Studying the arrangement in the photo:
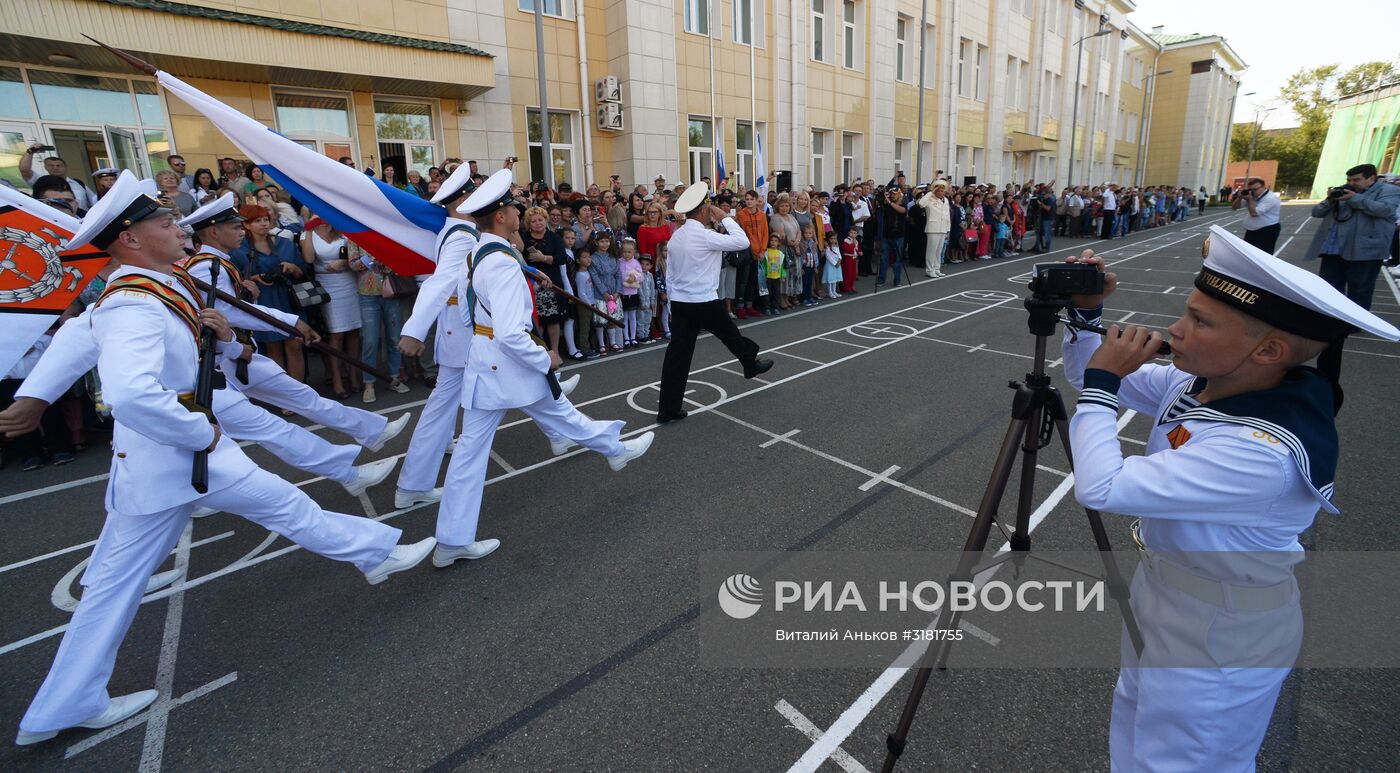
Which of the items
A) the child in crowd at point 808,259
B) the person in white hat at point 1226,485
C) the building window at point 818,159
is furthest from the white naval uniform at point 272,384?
the building window at point 818,159

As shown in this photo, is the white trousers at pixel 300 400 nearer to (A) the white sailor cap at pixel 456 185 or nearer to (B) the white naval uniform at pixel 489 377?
(B) the white naval uniform at pixel 489 377

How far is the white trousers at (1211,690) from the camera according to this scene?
1.61 m

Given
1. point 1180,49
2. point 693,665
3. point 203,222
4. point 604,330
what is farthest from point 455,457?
point 1180,49

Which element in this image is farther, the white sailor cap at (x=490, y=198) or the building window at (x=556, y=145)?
the building window at (x=556, y=145)

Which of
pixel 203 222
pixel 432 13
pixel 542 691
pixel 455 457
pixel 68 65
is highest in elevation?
pixel 432 13

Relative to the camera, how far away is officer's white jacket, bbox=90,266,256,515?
2.58 metres

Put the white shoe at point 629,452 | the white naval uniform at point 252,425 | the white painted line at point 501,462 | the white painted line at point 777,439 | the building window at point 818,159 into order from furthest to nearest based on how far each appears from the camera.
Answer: the building window at point 818,159, the white painted line at point 777,439, the white painted line at point 501,462, the white shoe at point 629,452, the white naval uniform at point 252,425

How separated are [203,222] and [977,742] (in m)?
5.76

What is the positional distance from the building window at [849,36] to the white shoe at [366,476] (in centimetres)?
2210

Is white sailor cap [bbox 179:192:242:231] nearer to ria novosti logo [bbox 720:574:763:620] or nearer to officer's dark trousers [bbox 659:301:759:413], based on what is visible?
officer's dark trousers [bbox 659:301:759:413]

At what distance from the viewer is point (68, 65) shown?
10.0 metres

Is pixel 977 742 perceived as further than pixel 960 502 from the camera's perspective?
No

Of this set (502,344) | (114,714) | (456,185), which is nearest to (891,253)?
(456,185)

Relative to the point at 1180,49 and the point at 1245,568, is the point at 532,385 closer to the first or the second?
the point at 1245,568
